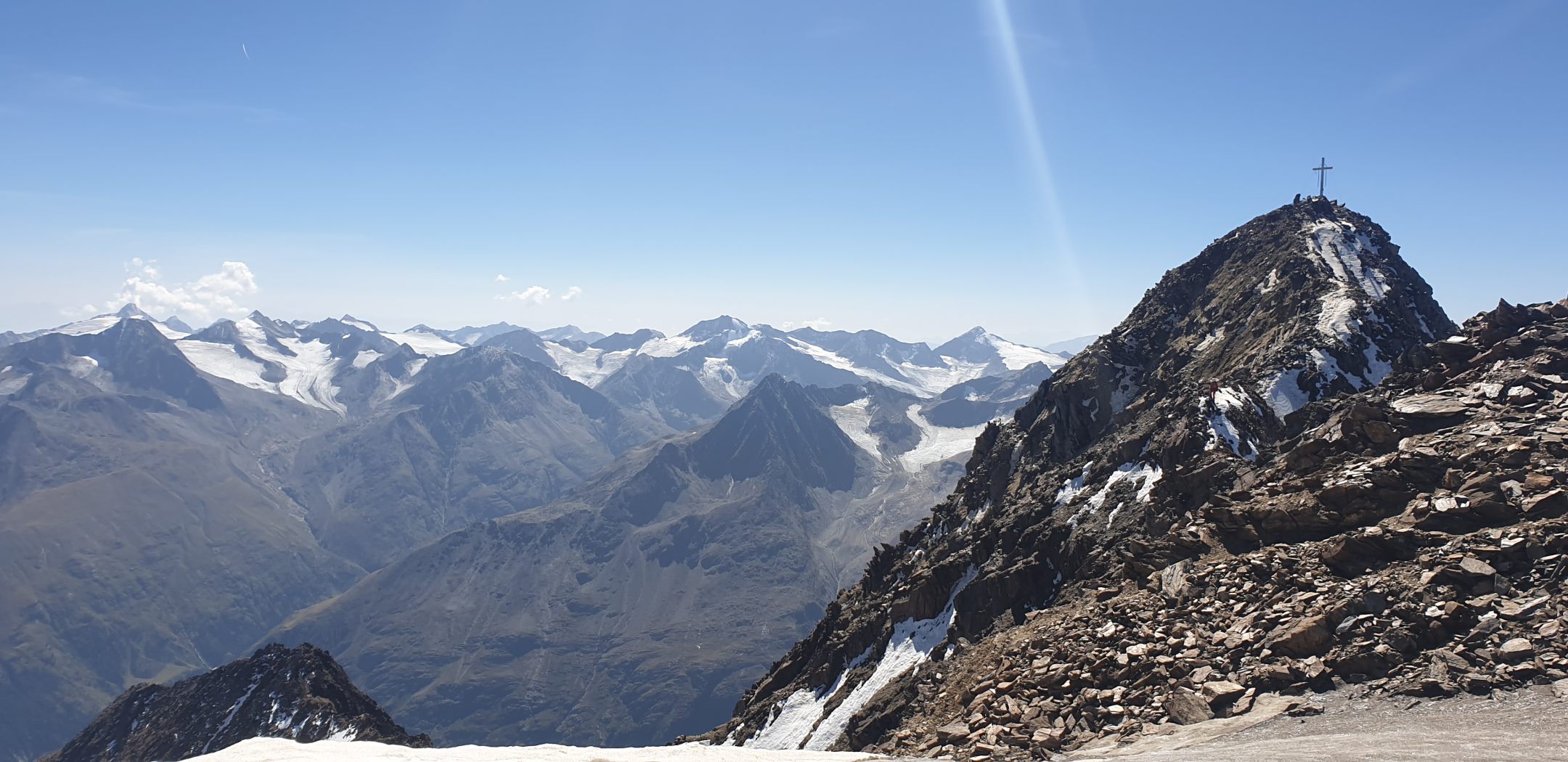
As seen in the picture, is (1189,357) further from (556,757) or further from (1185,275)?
(556,757)

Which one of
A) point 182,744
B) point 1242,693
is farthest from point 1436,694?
point 182,744

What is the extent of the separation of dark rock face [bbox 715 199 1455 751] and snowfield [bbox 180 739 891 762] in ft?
24.1

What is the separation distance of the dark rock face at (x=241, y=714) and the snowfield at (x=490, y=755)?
3975 inches

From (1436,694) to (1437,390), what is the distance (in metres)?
30.5

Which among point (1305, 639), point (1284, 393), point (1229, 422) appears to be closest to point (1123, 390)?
point (1284, 393)

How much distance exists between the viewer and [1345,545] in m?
31.3

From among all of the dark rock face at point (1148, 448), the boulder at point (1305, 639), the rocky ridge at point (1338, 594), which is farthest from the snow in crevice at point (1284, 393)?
the boulder at point (1305, 639)

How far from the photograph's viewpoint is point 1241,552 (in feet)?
124

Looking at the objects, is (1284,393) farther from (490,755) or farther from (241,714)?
(241,714)

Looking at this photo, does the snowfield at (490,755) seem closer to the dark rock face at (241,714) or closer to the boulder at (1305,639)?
the boulder at (1305,639)

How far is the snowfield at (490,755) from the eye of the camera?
2825cm

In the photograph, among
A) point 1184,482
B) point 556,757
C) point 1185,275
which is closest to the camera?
point 556,757

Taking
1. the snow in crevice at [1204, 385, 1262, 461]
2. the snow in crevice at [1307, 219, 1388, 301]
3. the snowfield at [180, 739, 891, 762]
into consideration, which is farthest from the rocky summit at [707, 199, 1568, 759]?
the snowfield at [180, 739, 891, 762]

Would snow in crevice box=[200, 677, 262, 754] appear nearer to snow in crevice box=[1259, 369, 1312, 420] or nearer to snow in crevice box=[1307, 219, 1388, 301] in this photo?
snow in crevice box=[1259, 369, 1312, 420]
